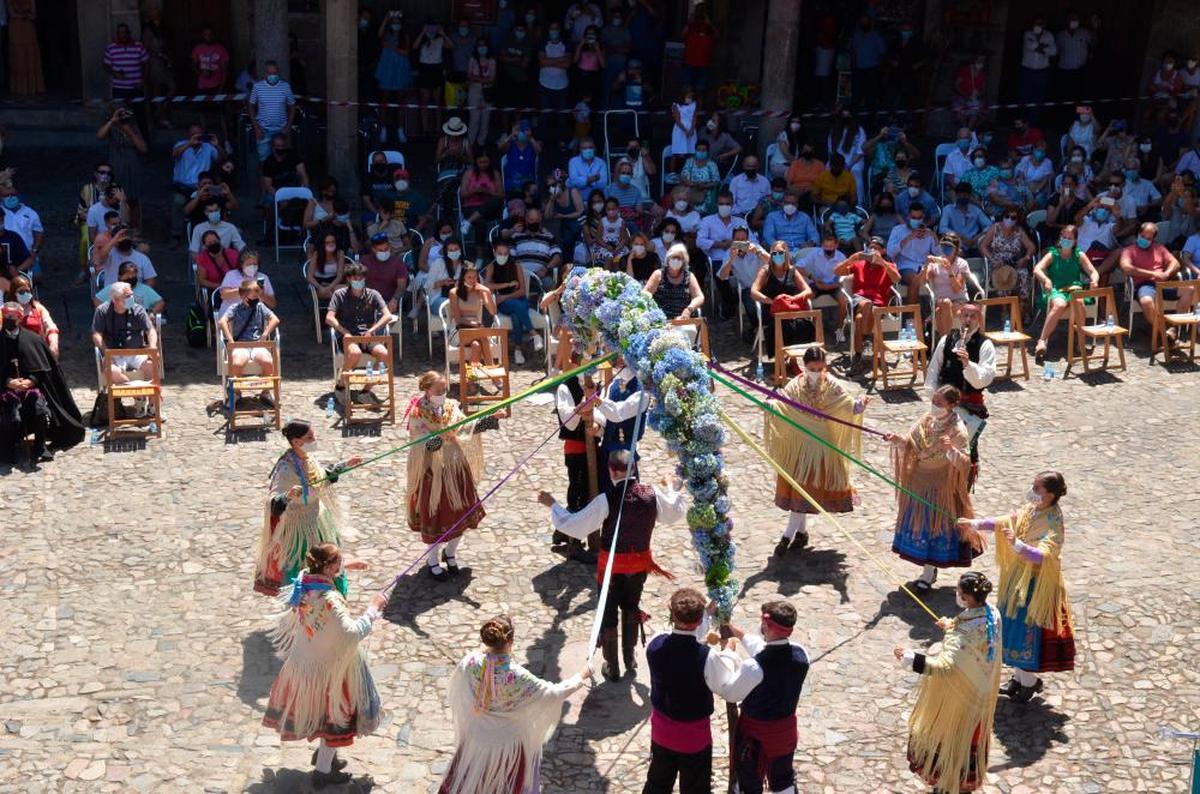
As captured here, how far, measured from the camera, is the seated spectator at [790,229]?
52.0 feet

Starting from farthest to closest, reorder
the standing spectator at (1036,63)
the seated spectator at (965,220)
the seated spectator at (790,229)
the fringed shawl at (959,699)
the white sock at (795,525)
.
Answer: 1. the standing spectator at (1036,63)
2. the seated spectator at (965,220)
3. the seated spectator at (790,229)
4. the white sock at (795,525)
5. the fringed shawl at (959,699)

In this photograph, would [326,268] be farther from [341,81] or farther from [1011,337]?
[1011,337]

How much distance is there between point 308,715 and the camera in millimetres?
8172

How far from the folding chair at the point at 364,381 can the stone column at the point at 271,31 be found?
537 centimetres

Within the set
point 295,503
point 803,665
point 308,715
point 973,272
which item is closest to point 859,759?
point 803,665

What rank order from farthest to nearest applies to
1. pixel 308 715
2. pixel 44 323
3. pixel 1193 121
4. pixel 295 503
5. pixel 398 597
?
pixel 1193 121, pixel 44 323, pixel 398 597, pixel 295 503, pixel 308 715

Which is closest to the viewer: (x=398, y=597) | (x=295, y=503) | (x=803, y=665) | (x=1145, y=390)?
(x=803, y=665)

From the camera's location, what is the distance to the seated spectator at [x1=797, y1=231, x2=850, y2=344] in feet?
49.5

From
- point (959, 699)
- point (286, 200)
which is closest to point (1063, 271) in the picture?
point (286, 200)

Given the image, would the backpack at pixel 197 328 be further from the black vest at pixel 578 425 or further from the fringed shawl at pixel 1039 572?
the fringed shawl at pixel 1039 572

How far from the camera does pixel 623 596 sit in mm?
9172

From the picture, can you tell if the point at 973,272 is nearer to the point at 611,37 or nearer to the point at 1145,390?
the point at 1145,390

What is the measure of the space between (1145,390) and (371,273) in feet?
22.9

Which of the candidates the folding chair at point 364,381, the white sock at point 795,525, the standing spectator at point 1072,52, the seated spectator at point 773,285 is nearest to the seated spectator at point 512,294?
the folding chair at point 364,381
